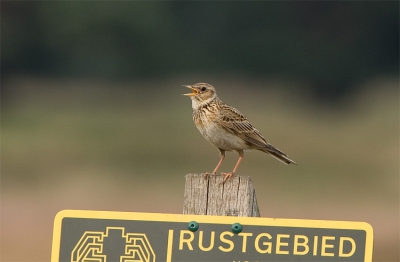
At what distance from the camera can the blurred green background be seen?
20047 millimetres

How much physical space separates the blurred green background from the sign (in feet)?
32.1

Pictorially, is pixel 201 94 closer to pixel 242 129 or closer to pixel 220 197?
pixel 242 129

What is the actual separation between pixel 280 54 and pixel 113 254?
3863 centimetres

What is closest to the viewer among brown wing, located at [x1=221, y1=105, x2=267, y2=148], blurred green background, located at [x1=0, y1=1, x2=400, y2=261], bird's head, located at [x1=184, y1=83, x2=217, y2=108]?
brown wing, located at [x1=221, y1=105, x2=267, y2=148]

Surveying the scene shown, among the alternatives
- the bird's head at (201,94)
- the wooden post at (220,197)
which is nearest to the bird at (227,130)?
the bird's head at (201,94)

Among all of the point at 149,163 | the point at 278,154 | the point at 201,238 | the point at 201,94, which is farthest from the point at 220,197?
the point at 149,163

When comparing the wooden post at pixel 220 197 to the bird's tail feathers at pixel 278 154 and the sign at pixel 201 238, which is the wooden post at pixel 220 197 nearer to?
the sign at pixel 201 238

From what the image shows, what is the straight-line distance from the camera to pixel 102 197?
1948cm

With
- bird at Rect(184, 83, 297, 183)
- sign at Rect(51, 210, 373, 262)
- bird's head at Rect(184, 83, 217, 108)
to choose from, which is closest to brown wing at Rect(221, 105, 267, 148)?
bird at Rect(184, 83, 297, 183)

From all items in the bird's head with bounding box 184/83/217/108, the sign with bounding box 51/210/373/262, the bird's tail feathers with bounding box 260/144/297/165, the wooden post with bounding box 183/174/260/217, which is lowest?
the sign with bounding box 51/210/373/262

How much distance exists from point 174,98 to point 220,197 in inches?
990

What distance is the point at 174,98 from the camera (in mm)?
30688

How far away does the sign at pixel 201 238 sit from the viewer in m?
5.06

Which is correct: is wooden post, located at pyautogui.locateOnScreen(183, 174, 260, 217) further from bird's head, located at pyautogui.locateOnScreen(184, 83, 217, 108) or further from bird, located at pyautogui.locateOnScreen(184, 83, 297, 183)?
bird's head, located at pyautogui.locateOnScreen(184, 83, 217, 108)
